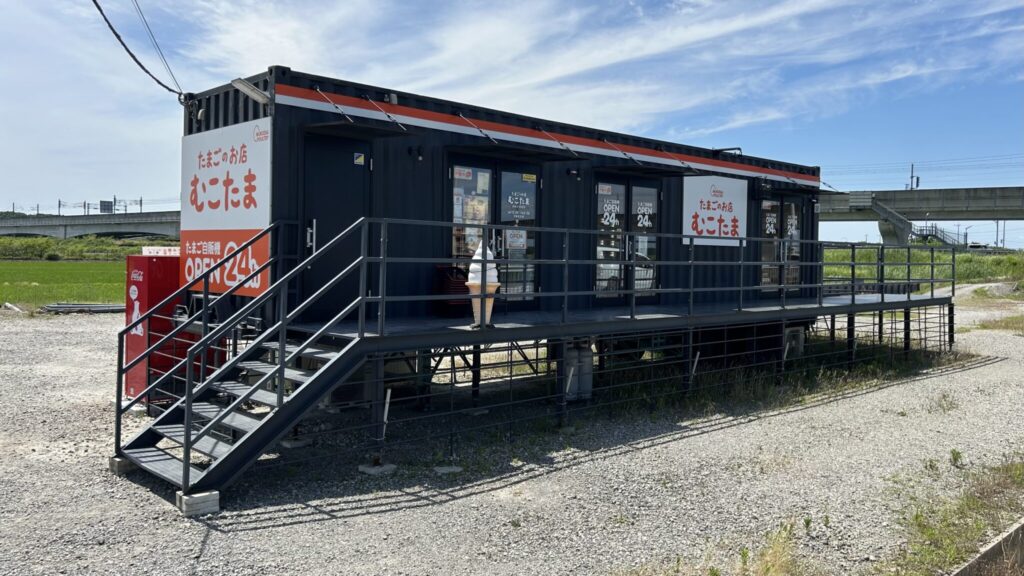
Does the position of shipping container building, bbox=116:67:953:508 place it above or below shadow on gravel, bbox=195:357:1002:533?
above

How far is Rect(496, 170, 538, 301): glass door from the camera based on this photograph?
10.2 metres

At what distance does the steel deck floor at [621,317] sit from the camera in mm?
7734

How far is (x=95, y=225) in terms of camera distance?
75938mm

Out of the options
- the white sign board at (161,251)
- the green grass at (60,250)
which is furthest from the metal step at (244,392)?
the green grass at (60,250)

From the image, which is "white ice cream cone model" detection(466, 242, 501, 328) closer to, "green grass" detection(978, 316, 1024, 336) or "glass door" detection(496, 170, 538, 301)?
"glass door" detection(496, 170, 538, 301)

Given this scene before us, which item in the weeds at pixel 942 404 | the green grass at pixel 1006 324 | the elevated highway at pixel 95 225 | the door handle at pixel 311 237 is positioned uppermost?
the elevated highway at pixel 95 225

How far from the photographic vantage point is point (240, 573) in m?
4.85

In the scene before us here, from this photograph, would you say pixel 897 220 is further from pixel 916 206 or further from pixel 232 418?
pixel 232 418

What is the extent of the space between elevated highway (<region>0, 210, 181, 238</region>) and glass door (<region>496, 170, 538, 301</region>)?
5835 centimetres

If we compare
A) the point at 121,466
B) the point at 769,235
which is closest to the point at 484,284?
the point at 121,466

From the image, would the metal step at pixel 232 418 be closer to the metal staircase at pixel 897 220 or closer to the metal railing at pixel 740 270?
the metal railing at pixel 740 270

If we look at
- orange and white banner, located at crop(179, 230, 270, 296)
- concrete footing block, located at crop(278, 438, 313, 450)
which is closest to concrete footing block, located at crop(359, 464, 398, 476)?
concrete footing block, located at crop(278, 438, 313, 450)

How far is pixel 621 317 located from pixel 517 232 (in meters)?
1.82

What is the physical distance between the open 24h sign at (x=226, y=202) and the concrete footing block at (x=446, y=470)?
2683mm
